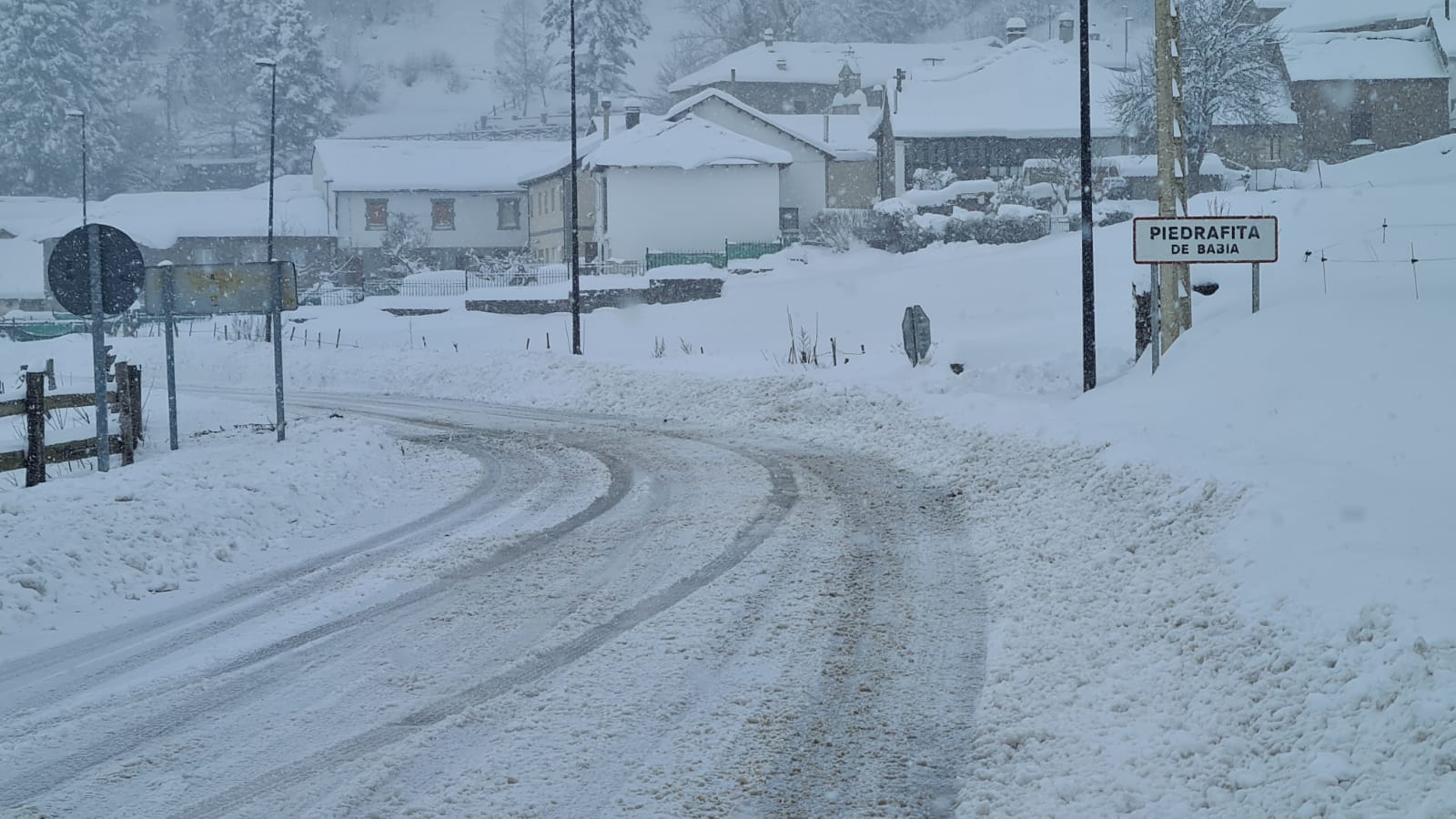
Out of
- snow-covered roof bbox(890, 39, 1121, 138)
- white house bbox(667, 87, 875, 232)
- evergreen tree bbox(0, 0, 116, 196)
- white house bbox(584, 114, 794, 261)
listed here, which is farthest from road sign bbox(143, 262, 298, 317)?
evergreen tree bbox(0, 0, 116, 196)

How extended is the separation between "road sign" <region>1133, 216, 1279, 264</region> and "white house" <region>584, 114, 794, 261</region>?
133 feet

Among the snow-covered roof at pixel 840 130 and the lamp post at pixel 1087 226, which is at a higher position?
the snow-covered roof at pixel 840 130

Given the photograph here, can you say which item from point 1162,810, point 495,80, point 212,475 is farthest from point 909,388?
point 495,80

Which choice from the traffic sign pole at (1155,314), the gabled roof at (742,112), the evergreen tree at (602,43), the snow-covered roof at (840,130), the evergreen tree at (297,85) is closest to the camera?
the traffic sign pole at (1155,314)

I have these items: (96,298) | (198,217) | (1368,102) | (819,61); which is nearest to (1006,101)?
(1368,102)

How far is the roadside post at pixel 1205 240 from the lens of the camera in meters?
14.8

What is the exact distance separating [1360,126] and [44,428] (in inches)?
2560

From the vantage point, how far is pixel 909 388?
66.0 feet

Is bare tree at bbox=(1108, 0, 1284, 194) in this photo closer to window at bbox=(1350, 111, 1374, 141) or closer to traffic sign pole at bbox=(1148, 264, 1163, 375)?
window at bbox=(1350, 111, 1374, 141)

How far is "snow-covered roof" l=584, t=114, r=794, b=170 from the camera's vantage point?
2140 inches

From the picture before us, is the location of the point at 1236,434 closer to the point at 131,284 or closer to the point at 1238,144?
the point at 131,284

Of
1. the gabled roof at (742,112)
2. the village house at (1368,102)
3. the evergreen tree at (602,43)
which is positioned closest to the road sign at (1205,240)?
the gabled roof at (742,112)

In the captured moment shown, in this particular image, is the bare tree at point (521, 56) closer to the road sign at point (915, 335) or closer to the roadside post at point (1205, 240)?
the road sign at point (915, 335)

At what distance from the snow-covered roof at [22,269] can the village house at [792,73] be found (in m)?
49.1
